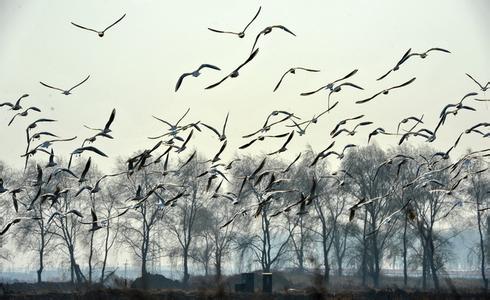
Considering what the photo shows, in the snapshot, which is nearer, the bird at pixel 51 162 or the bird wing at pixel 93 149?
the bird wing at pixel 93 149

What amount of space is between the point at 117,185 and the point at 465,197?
2961 centimetres

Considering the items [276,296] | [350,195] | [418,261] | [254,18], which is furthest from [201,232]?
[254,18]

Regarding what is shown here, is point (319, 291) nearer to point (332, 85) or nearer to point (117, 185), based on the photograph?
point (332, 85)

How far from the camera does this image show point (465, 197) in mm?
73625

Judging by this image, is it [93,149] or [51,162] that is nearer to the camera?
[93,149]

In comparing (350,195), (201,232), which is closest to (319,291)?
(350,195)

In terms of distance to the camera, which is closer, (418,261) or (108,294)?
(108,294)

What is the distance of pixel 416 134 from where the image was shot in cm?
2673

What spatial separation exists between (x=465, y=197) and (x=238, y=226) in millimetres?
20988

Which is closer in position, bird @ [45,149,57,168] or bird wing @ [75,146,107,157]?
bird wing @ [75,146,107,157]

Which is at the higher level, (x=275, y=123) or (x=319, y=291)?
(x=275, y=123)

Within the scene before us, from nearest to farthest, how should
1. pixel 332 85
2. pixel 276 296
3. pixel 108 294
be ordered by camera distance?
pixel 332 85
pixel 108 294
pixel 276 296

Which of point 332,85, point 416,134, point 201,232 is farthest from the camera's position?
point 201,232

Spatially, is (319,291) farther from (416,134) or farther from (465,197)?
(465,197)
